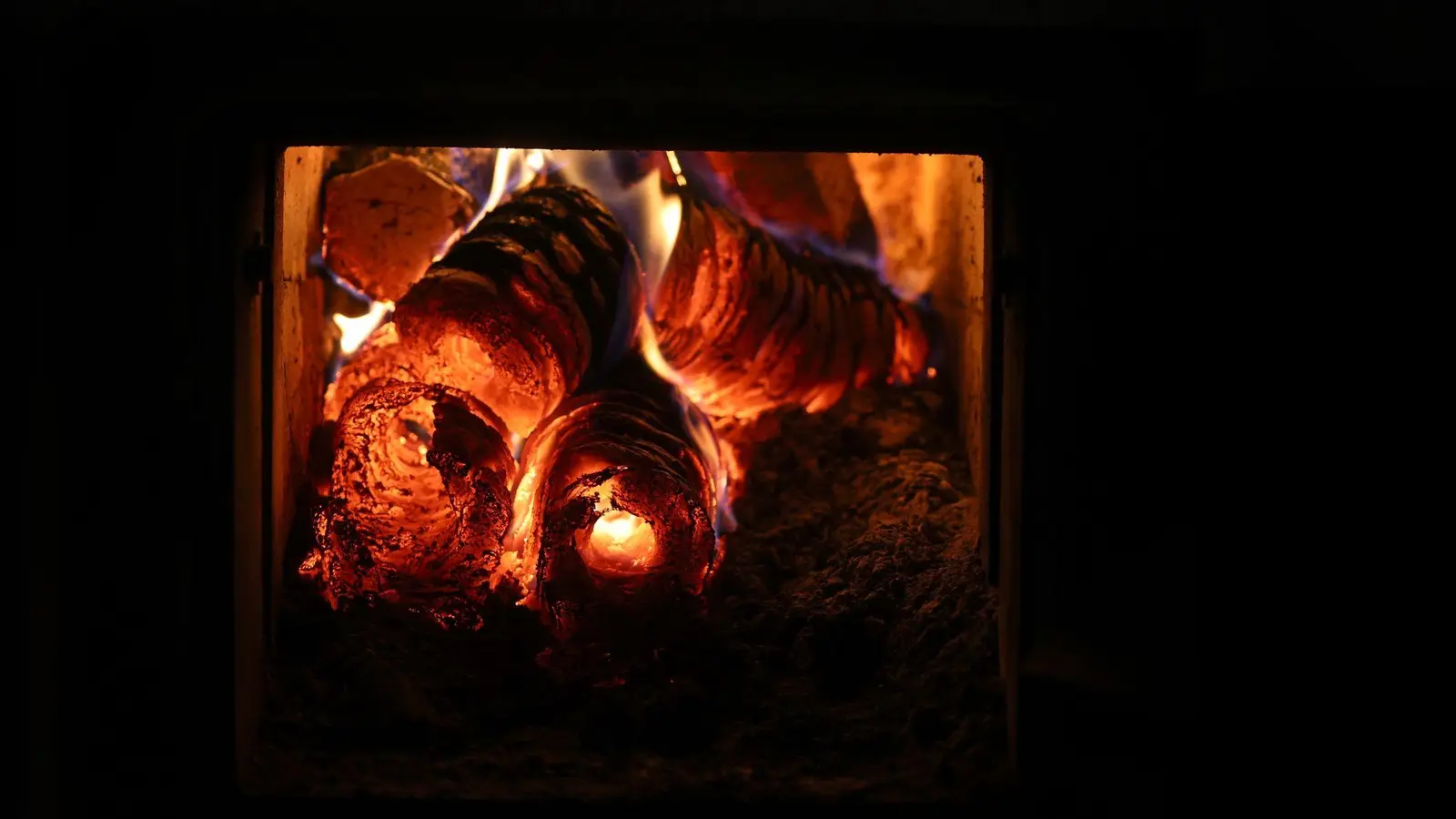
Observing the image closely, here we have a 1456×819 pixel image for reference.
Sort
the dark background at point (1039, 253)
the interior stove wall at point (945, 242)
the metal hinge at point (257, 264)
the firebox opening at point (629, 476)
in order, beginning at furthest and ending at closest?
the interior stove wall at point (945, 242) → the firebox opening at point (629, 476) → the metal hinge at point (257, 264) → the dark background at point (1039, 253)

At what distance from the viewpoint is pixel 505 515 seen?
2.52m

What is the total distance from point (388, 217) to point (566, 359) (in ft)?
→ 2.10

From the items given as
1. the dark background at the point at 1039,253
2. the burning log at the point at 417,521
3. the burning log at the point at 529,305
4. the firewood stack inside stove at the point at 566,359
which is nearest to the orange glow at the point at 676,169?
the firewood stack inside stove at the point at 566,359

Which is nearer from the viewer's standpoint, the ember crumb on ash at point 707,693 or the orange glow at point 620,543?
the ember crumb on ash at point 707,693

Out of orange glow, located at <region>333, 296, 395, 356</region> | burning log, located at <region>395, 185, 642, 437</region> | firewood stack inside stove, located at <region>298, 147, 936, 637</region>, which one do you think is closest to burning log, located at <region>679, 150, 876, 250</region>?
firewood stack inside stove, located at <region>298, 147, 936, 637</region>

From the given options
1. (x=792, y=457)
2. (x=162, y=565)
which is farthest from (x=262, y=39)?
(x=792, y=457)

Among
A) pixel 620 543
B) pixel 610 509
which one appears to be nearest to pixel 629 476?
pixel 610 509

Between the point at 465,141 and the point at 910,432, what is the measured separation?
142 cm

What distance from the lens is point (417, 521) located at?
8.83 ft

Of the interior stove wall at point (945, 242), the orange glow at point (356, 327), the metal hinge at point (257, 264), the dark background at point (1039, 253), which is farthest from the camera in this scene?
the orange glow at point (356, 327)

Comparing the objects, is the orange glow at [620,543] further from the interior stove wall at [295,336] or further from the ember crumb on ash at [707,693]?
the interior stove wall at [295,336]

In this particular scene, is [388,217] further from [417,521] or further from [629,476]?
[629,476]

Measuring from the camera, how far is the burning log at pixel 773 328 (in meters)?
3.05

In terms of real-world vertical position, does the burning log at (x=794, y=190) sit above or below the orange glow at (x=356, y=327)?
above
